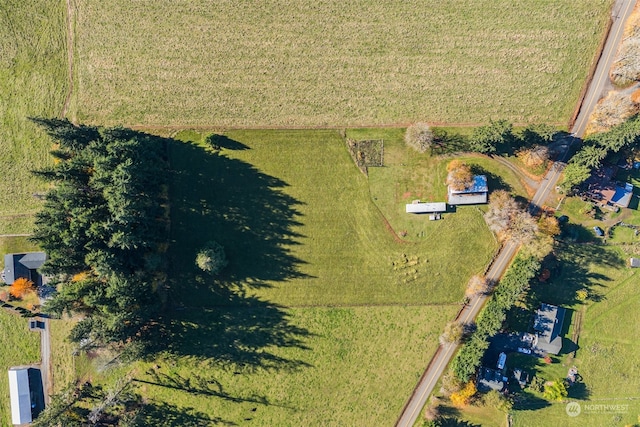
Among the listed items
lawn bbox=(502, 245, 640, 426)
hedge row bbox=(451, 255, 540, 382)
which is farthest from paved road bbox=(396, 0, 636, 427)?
lawn bbox=(502, 245, 640, 426)

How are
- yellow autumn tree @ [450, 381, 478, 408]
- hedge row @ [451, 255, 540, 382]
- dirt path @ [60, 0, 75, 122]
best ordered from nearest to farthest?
hedge row @ [451, 255, 540, 382] < yellow autumn tree @ [450, 381, 478, 408] < dirt path @ [60, 0, 75, 122]

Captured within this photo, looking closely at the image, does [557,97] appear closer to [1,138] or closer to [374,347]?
[374,347]

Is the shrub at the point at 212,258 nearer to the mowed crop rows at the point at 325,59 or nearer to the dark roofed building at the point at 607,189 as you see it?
the mowed crop rows at the point at 325,59

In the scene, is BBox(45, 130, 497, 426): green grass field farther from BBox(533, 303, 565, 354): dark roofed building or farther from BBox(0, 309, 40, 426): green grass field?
BBox(533, 303, 565, 354): dark roofed building

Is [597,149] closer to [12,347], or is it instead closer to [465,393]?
[465,393]

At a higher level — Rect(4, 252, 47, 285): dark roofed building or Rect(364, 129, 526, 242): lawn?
Rect(364, 129, 526, 242): lawn

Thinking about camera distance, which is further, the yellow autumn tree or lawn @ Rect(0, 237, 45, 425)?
lawn @ Rect(0, 237, 45, 425)
